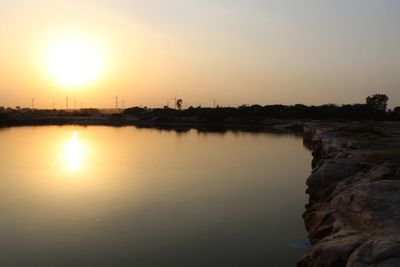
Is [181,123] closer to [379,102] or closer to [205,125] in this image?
[205,125]

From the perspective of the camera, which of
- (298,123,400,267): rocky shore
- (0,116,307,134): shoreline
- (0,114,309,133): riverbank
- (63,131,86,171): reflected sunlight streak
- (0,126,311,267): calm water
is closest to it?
(298,123,400,267): rocky shore

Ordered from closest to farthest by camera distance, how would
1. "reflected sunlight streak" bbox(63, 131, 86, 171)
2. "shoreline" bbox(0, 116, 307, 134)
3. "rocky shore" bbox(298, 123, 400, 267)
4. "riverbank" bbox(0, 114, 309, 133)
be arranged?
1. "rocky shore" bbox(298, 123, 400, 267)
2. "reflected sunlight streak" bbox(63, 131, 86, 171)
3. "shoreline" bbox(0, 116, 307, 134)
4. "riverbank" bbox(0, 114, 309, 133)

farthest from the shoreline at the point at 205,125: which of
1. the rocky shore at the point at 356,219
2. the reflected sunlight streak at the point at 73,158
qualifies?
the rocky shore at the point at 356,219

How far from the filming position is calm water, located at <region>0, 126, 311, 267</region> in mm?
15734

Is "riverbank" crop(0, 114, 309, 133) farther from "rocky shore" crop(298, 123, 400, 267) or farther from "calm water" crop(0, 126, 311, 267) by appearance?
"rocky shore" crop(298, 123, 400, 267)

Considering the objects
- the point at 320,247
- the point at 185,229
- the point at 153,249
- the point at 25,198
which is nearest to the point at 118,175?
the point at 25,198

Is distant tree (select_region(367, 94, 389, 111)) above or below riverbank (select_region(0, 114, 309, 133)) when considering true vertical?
above

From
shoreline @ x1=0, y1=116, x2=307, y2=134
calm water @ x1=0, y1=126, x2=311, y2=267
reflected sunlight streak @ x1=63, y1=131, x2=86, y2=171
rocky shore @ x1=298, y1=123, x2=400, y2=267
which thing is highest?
rocky shore @ x1=298, y1=123, x2=400, y2=267

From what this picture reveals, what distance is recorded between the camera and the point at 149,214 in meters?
21.3

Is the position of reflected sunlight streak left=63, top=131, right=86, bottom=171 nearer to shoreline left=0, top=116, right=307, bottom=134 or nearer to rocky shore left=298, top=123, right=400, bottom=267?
rocky shore left=298, top=123, right=400, bottom=267

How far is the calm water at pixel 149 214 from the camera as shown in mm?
15734

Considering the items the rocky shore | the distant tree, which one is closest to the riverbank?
the distant tree

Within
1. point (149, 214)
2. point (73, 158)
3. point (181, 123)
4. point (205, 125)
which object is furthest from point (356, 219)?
point (181, 123)

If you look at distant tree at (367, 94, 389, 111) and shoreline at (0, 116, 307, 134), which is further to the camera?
distant tree at (367, 94, 389, 111)
